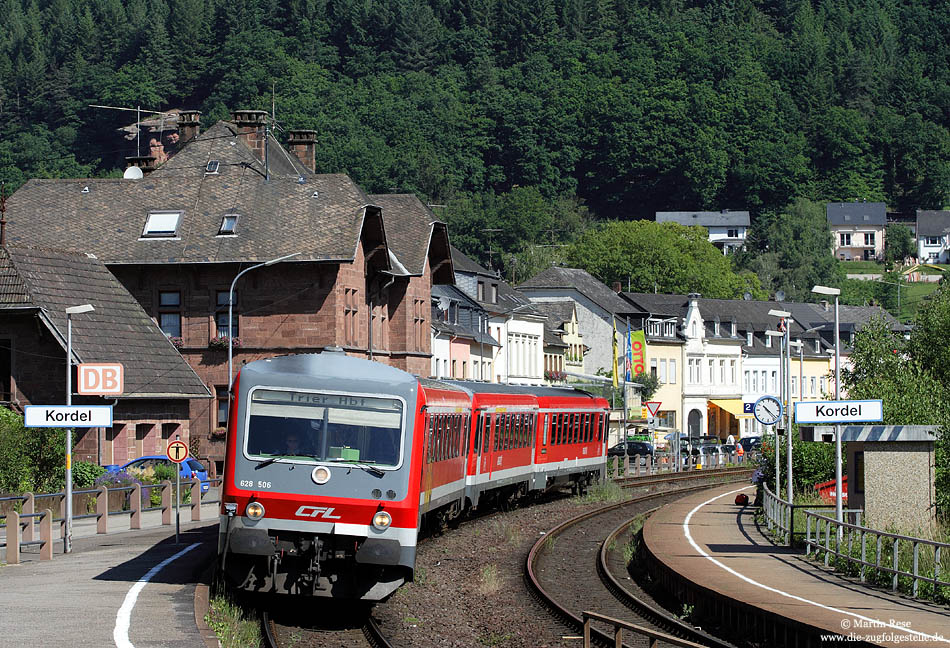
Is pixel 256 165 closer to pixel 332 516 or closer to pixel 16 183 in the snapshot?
pixel 332 516

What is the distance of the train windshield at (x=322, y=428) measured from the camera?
18859 millimetres

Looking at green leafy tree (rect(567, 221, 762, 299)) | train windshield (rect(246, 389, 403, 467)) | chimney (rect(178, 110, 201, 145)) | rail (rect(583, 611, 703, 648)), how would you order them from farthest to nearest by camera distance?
green leafy tree (rect(567, 221, 762, 299)) < chimney (rect(178, 110, 201, 145)) < train windshield (rect(246, 389, 403, 467)) < rail (rect(583, 611, 703, 648))

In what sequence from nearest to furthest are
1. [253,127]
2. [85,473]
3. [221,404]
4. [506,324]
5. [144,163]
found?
[85,473], [221,404], [253,127], [144,163], [506,324]

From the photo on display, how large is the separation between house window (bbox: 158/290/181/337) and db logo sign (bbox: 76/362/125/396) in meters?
12.9

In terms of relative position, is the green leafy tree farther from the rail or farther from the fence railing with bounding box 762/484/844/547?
the rail

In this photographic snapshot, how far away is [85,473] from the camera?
1471 inches

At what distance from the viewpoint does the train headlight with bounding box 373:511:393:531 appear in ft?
Result: 60.3

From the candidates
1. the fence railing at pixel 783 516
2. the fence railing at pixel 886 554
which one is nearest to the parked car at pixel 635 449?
the fence railing at pixel 783 516

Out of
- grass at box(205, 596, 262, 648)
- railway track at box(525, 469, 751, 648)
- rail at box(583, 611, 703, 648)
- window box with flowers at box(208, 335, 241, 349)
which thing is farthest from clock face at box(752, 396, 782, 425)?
rail at box(583, 611, 703, 648)

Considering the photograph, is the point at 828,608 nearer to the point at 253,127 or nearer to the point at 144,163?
the point at 253,127

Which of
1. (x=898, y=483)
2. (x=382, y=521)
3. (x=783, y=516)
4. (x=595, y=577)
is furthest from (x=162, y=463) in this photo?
(x=382, y=521)

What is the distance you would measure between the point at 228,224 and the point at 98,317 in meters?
6.89

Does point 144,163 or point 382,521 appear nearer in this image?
point 382,521

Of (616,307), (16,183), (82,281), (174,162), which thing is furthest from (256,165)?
(16,183)
